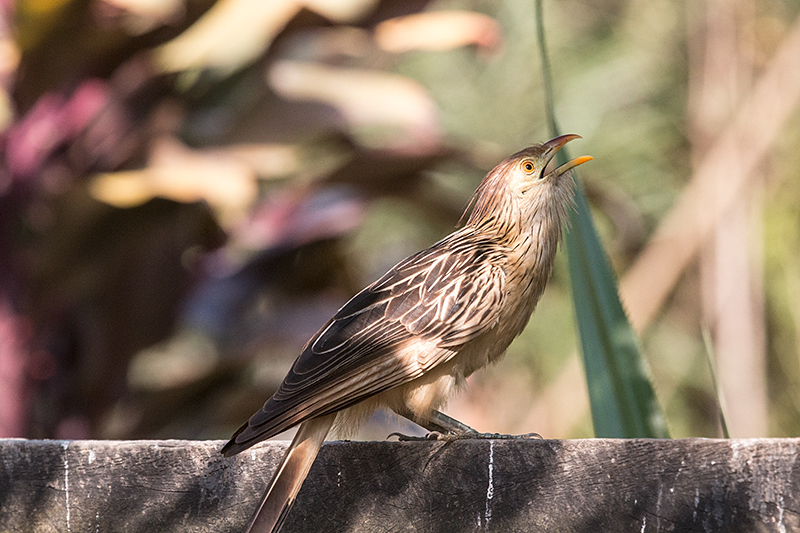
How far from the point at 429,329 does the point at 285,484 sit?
46 centimetres

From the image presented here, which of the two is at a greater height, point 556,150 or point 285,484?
point 556,150

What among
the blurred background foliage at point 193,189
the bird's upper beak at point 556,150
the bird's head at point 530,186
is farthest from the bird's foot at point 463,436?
the blurred background foliage at point 193,189

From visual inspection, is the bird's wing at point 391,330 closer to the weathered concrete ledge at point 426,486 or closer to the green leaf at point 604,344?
the weathered concrete ledge at point 426,486

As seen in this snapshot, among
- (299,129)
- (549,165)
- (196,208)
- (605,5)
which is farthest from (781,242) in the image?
(549,165)

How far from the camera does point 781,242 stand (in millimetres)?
6934

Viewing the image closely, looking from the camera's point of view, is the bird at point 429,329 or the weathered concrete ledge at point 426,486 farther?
the bird at point 429,329

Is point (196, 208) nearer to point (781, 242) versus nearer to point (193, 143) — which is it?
point (193, 143)

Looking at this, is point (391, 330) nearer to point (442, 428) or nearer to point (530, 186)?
point (442, 428)

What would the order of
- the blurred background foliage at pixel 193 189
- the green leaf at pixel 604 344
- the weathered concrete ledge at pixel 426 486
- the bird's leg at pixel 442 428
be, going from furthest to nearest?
the blurred background foliage at pixel 193 189 → the green leaf at pixel 604 344 → the bird's leg at pixel 442 428 → the weathered concrete ledge at pixel 426 486

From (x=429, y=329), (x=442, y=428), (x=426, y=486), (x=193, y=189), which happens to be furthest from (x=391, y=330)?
(x=193, y=189)

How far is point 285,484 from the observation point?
1.60 metres

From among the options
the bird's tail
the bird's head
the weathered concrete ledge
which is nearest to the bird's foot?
the weathered concrete ledge

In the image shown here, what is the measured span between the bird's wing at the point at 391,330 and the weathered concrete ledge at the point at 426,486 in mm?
115

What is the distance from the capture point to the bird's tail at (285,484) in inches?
61.6
